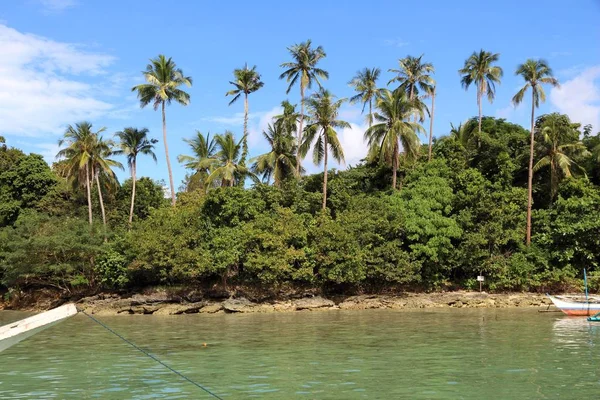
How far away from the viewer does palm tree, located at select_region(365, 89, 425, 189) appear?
4506cm

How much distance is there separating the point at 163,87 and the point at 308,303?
23.9 m

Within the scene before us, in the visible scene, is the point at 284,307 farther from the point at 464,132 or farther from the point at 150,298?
the point at 464,132

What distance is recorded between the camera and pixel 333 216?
44969mm

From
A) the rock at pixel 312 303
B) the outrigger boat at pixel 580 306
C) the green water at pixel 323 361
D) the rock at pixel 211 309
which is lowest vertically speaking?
the rock at pixel 211 309

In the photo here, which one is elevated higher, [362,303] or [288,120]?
[288,120]

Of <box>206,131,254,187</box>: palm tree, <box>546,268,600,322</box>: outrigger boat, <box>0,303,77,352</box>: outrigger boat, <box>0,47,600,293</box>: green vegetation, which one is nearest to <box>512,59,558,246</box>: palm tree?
<box>0,47,600,293</box>: green vegetation

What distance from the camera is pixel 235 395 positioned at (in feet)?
42.5

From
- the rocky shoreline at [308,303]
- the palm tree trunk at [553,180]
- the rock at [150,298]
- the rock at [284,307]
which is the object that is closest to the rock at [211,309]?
the rocky shoreline at [308,303]

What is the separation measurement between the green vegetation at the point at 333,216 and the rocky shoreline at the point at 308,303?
1.48 metres

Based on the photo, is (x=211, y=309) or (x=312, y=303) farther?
(x=312, y=303)

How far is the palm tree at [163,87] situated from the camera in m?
48.7

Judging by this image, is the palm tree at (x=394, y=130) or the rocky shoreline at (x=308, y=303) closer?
the rocky shoreline at (x=308, y=303)

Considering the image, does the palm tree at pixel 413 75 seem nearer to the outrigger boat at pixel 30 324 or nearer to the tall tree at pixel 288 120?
the tall tree at pixel 288 120

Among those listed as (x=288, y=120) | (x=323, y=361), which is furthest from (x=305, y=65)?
(x=323, y=361)
